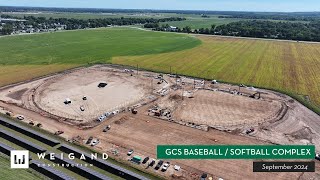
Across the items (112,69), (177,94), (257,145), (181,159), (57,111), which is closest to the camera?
(181,159)

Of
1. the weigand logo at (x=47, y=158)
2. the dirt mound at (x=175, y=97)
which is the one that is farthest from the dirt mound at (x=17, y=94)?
the dirt mound at (x=175, y=97)

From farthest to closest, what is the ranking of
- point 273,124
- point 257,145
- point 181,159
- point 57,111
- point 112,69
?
point 112,69 < point 57,111 < point 273,124 < point 257,145 < point 181,159

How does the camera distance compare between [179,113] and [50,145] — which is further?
[179,113]

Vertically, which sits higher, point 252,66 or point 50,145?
point 252,66

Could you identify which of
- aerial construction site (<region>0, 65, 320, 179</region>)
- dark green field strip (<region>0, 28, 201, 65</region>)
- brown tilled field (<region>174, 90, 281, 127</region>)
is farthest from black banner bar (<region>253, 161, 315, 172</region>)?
dark green field strip (<region>0, 28, 201, 65</region>)

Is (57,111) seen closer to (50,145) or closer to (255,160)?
(50,145)

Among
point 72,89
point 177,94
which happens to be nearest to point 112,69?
point 72,89

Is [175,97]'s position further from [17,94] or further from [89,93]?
[17,94]

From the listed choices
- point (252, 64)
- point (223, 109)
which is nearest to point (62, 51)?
point (252, 64)

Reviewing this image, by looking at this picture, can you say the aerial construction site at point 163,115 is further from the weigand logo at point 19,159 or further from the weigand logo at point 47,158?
the weigand logo at point 19,159
